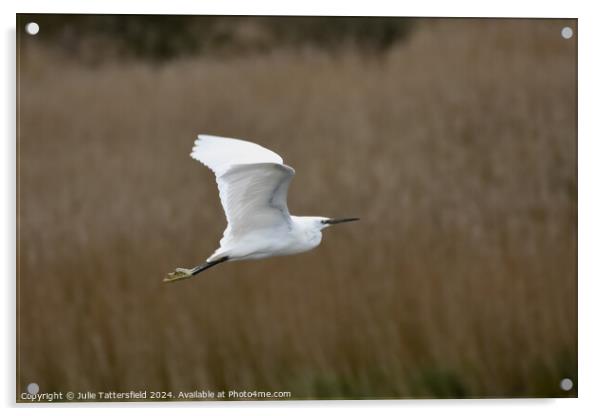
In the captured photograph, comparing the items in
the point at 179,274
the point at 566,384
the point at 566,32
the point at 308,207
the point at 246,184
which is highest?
the point at 566,32

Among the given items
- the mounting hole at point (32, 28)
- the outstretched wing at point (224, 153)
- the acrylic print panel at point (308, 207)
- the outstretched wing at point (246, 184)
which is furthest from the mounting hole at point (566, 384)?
the mounting hole at point (32, 28)

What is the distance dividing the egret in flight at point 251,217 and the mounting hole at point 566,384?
904 mm

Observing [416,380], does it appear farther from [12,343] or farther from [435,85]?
[12,343]

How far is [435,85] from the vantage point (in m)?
3.18

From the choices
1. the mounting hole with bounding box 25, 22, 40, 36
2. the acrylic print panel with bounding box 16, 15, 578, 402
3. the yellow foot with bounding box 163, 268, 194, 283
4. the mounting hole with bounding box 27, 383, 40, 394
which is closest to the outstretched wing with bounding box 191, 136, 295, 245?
the yellow foot with bounding box 163, 268, 194, 283

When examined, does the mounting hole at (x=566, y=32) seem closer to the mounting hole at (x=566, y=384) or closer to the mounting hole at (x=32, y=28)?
the mounting hole at (x=566, y=384)

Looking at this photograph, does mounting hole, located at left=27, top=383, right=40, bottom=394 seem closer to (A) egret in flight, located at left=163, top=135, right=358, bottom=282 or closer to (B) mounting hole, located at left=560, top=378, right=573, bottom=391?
(A) egret in flight, located at left=163, top=135, right=358, bottom=282

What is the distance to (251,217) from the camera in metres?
2.54

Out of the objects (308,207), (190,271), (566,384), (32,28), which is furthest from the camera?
(308,207)

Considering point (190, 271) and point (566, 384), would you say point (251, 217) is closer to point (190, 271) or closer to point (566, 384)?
point (190, 271)

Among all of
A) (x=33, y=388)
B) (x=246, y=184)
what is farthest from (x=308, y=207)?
(x=33, y=388)

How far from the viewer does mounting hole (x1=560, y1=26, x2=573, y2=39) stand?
2902 millimetres

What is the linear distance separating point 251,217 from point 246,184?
17 cm

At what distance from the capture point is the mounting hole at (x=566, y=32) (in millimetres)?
2902
